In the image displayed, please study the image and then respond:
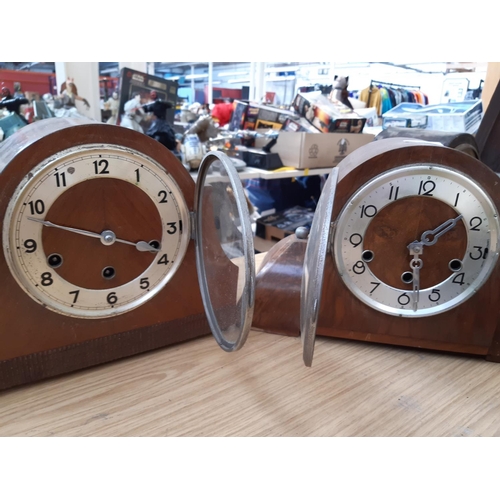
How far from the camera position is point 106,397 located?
67 centimetres

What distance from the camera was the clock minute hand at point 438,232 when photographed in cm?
73

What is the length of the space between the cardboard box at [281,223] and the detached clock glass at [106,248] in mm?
1083

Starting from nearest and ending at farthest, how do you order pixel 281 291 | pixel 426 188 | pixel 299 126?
1. pixel 426 188
2. pixel 281 291
3. pixel 299 126

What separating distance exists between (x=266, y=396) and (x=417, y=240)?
1.28 feet

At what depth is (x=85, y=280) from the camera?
0.70 metres

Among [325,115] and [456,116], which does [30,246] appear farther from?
[456,116]

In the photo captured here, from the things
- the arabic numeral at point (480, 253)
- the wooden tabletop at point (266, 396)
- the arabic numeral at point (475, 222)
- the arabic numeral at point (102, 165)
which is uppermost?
the arabic numeral at point (102, 165)

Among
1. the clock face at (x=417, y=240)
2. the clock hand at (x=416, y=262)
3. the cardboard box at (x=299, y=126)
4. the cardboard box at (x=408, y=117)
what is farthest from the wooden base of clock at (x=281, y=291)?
the cardboard box at (x=408, y=117)

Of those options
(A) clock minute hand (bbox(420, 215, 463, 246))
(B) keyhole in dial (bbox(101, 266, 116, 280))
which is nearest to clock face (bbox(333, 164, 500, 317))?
(A) clock minute hand (bbox(420, 215, 463, 246))

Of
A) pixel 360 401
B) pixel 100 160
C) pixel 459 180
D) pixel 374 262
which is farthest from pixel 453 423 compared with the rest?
pixel 100 160

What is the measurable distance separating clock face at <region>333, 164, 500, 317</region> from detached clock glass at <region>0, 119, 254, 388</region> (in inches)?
9.7

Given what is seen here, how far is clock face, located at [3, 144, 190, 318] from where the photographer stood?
630mm

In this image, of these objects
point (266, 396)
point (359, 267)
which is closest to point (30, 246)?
point (266, 396)

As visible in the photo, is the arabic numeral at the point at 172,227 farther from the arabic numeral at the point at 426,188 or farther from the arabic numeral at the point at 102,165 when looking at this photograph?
the arabic numeral at the point at 426,188
